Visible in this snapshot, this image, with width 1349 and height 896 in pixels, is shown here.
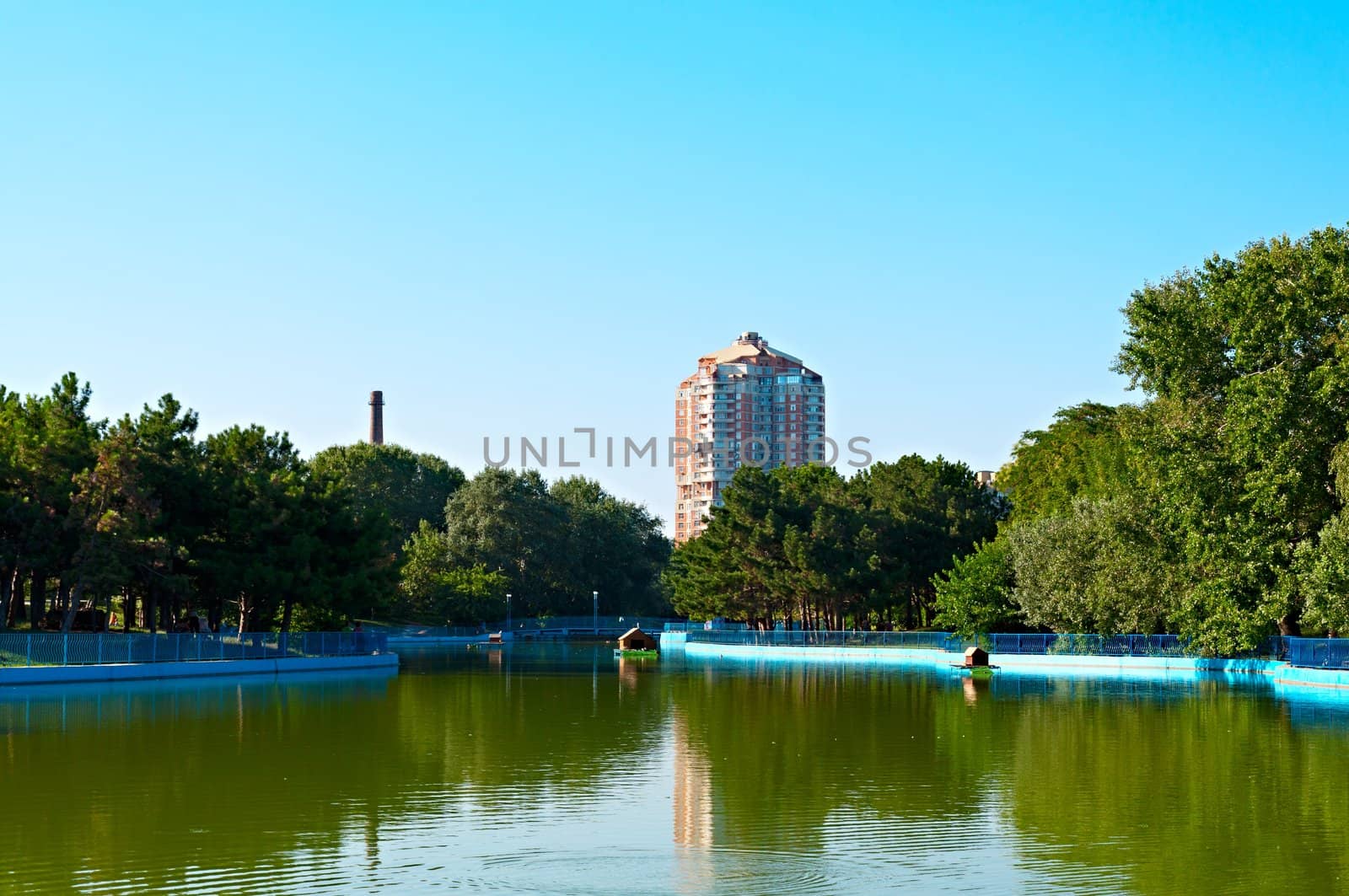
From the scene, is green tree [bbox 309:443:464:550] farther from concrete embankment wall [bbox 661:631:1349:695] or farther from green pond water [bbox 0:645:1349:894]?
green pond water [bbox 0:645:1349:894]

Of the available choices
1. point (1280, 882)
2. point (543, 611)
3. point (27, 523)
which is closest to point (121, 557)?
point (27, 523)

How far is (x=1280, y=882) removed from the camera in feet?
53.0

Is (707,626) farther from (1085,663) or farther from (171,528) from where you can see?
(171,528)

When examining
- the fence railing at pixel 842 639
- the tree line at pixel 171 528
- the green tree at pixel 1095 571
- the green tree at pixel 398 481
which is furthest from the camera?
the green tree at pixel 398 481

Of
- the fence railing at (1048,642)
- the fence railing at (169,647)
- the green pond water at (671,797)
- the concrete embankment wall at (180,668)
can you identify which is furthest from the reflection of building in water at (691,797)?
the fence railing at (1048,642)

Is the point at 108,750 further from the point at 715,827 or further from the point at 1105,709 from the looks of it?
the point at 1105,709

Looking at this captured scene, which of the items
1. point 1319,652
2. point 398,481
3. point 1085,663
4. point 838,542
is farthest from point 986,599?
point 398,481

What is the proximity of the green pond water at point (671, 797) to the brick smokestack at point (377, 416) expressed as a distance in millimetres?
131108

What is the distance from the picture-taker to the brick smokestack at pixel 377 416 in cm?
17275

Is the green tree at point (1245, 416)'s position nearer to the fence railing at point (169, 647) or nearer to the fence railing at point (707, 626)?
the fence railing at point (169, 647)

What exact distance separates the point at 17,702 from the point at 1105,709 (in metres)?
28.3

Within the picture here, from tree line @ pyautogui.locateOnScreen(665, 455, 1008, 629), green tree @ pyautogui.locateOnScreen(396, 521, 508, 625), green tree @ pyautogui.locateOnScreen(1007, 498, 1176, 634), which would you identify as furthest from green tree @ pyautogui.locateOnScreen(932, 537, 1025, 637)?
green tree @ pyautogui.locateOnScreen(396, 521, 508, 625)

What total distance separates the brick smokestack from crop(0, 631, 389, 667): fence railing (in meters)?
107

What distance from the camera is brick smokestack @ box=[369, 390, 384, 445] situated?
173 metres
